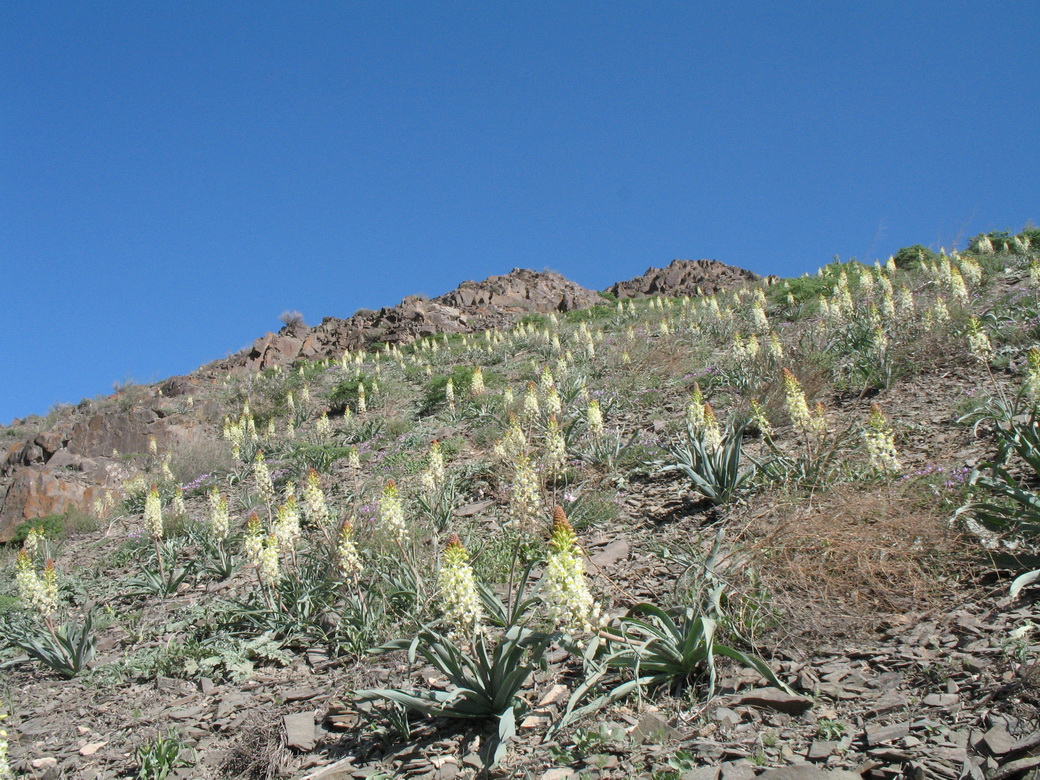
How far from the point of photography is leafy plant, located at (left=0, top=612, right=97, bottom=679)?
5.07 m

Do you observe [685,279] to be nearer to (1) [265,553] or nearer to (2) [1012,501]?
(2) [1012,501]

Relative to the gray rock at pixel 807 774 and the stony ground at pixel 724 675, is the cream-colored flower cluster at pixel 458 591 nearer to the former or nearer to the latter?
the stony ground at pixel 724 675

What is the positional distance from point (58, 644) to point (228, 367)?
2534 centimetres

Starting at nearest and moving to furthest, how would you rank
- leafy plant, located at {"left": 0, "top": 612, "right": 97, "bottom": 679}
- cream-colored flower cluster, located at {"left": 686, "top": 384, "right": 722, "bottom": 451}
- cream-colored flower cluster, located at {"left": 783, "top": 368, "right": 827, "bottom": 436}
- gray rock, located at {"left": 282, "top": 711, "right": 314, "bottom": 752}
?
gray rock, located at {"left": 282, "top": 711, "right": 314, "bottom": 752}
leafy plant, located at {"left": 0, "top": 612, "right": 97, "bottom": 679}
cream-colored flower cluster, located at {"left": 783, "top": 368, "right": 827, "bottom": 436}
cream-colored flower cluster, located at {"left": 686, "top": 384, "right": 722, "bottom": 451}

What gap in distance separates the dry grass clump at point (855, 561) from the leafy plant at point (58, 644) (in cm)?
578

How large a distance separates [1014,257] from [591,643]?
60.5ft

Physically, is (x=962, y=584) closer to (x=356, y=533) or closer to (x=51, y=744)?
(x=356, y=533)

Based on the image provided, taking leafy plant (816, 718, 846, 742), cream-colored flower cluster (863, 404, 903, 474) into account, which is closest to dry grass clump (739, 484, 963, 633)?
cream-colored flower cluster (863, 404, 903, 474)

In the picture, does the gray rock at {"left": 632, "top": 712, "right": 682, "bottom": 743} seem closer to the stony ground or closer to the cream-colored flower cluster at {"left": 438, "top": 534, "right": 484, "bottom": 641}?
the stony ground

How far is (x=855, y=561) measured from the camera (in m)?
3.80

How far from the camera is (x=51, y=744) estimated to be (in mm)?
3941

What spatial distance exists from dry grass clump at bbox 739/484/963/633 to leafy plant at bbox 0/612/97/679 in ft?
19.0

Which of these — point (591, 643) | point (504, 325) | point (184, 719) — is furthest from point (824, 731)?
point (504, 325)

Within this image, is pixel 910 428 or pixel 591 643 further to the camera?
pixel 910 428
